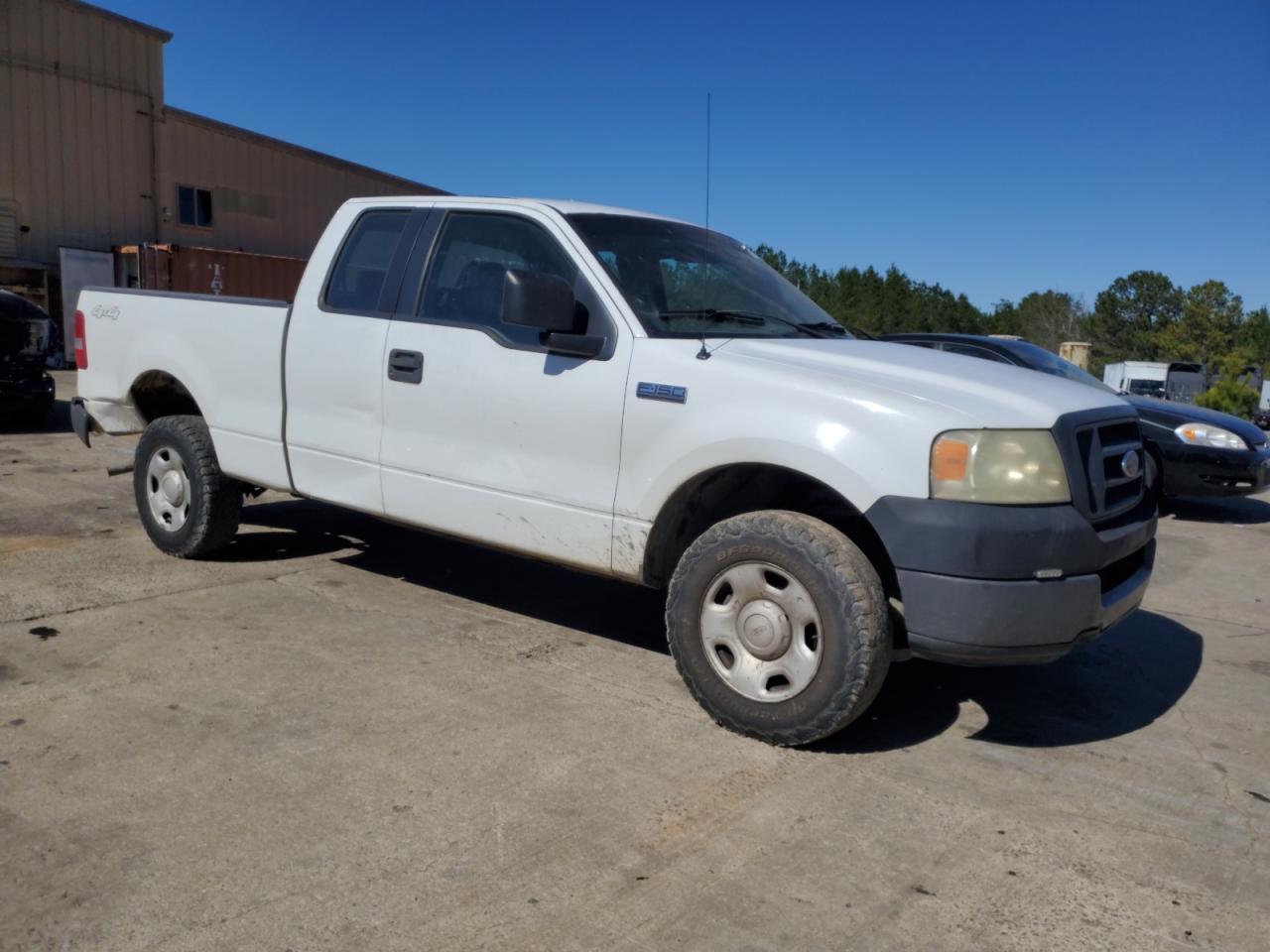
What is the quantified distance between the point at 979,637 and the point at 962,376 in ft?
3.17

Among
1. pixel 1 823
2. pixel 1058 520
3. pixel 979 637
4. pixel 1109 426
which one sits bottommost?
pixel 1 823

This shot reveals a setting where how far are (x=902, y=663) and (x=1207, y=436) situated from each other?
578 cm

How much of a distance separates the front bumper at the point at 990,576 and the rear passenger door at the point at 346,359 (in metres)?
2.48

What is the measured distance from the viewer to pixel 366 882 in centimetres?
273

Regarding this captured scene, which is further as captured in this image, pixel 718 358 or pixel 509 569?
pixel 509 569

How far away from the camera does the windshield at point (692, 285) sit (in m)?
4.27

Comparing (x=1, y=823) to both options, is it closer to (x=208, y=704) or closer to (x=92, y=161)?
(x=208, y=704)

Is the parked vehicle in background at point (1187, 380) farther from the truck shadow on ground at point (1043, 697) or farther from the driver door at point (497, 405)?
the driver door at point (497, 405)

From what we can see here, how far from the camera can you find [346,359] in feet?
16.0

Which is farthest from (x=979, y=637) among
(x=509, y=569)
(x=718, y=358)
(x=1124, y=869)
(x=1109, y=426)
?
(x=509, y=569)

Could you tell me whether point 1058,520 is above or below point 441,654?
above

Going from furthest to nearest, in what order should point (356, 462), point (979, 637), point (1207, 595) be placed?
point (1207, 595), point (356, 462), point (979, 637)

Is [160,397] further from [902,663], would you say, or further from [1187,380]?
[1187,380]

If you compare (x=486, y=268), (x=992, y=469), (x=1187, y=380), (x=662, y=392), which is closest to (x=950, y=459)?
(x=992, y=469)
